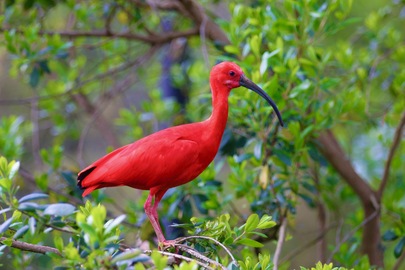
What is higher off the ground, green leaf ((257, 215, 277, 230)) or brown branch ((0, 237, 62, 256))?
brown branch ((0, 237, 62, 256))

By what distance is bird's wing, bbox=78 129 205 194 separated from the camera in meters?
2.72

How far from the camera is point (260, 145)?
11.6 ft

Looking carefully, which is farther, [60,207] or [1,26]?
[1,26]

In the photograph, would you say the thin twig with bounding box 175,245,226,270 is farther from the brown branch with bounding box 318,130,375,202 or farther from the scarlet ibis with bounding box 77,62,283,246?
the brown branch with bounding box 318,130,375,202

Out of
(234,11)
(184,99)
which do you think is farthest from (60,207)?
(184,99)

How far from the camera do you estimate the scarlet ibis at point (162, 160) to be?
8.95 feet

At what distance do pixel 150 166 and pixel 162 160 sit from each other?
53mm

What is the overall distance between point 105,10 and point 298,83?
1.64 meters

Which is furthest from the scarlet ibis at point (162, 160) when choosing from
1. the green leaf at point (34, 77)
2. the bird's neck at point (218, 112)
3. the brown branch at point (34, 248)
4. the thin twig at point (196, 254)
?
the green leaf at point (34, 77)

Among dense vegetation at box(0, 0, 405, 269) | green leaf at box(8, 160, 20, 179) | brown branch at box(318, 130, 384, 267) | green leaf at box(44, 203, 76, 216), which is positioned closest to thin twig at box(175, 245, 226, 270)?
dense vegetation at box(0, 0, 405, 269)

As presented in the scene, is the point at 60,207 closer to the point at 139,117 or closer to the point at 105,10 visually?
the point at 105,10

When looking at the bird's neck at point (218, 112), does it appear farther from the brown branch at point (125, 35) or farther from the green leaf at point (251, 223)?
the brown branch at point (125, 35)

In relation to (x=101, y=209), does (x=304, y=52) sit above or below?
below

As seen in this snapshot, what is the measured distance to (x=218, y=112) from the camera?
2.81m
